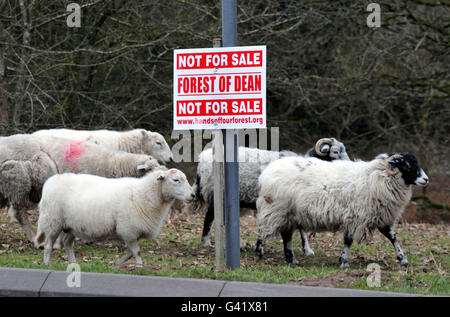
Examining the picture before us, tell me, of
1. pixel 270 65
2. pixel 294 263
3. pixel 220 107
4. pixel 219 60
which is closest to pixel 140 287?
pixel 220 107

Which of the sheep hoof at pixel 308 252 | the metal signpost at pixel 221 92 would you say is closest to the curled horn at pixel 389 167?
the sheep hoof at pixel 308 252

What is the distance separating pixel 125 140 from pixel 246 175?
2.86 metres

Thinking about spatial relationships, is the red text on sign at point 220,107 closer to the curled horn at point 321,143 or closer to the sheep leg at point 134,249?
the sheep leg at point 134,249

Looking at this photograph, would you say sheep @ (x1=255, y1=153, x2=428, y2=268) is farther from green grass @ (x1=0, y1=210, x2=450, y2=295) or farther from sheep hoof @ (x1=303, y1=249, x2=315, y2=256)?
sheep hoof @ (x1=303, y1=249, x2=315, y2=256)

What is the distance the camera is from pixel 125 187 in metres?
9.27

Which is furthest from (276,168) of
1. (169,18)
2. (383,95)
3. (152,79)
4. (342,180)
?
(383,95)

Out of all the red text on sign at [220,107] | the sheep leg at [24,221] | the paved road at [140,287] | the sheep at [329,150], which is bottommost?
the paved road at [140,287]

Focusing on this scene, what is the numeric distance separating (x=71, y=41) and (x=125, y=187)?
8.09 m

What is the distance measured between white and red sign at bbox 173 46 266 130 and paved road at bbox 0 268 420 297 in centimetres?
195

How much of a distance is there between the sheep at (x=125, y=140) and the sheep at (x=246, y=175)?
1636mm

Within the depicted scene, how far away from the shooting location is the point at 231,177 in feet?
27.2

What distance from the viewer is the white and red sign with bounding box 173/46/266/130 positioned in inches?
304

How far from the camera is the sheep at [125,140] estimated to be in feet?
41.1

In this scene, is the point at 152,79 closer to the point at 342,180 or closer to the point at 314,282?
the point at 342,180
